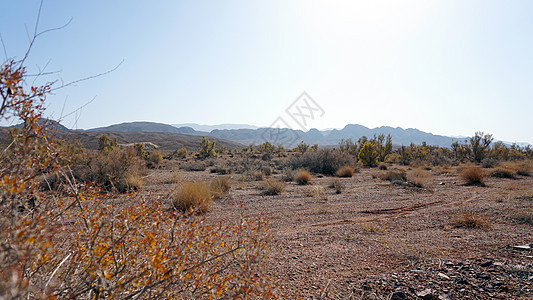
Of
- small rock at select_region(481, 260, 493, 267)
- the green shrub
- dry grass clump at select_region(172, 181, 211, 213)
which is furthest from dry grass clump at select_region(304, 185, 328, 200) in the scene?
the green shrub

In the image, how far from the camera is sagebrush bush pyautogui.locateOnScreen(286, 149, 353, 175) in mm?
18609

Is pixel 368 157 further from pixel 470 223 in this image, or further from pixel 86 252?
pixel 86 252

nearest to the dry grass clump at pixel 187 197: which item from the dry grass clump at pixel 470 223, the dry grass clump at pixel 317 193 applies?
the dry grass clump at pixel 317 193

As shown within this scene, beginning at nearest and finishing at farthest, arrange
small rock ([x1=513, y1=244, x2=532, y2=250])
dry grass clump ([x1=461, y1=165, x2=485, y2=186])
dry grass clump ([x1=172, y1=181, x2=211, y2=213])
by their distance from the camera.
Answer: small rock ([x1=513, y1=244, x2=532, y2=250])
dry grass clump ([x1=172, y1=181, x2=211, y2=213])
dry grass clump ([x1=461, y1=165, x2=485, y2=186])

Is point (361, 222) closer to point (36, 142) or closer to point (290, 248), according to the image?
point (290, 248)

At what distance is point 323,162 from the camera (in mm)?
19141

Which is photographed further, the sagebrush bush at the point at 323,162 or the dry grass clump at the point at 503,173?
the sagebrush bush at the point at 323,162

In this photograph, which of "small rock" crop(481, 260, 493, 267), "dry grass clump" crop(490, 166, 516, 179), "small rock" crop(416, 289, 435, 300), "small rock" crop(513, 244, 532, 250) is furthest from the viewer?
"dry grass clump" crop(490, 166, 516, 179)

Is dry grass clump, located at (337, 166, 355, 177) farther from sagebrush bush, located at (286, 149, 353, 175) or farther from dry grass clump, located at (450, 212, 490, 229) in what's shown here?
dry grass clump, located at (450, 212, 490, 229)

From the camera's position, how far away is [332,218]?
22.8ft

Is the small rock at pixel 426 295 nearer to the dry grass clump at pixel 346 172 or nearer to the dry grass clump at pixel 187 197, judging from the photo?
the dry grass clump at pixel 187 197

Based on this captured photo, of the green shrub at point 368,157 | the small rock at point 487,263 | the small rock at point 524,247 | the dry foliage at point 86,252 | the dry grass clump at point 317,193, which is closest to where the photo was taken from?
the dry foliage at point 86,252

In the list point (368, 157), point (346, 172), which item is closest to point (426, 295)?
point (346, 172)

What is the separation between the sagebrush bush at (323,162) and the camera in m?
18.6
